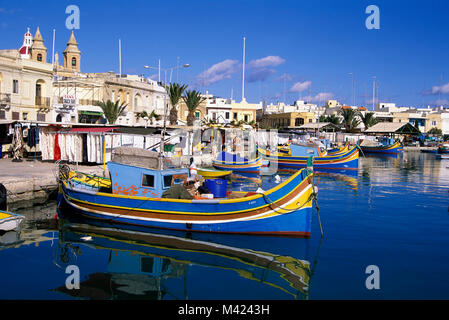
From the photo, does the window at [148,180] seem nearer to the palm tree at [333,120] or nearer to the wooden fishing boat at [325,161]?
the wooden fishing boat at [325,161]

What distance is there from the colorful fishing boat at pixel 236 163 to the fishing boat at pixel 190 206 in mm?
16735

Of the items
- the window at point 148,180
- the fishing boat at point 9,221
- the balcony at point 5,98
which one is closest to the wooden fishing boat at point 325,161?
the balcony at point 5,98

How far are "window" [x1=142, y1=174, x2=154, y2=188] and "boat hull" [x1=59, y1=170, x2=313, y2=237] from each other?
65cm

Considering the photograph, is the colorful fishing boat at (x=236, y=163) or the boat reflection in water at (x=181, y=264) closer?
the boat reflection in water at (x=181, y=264)

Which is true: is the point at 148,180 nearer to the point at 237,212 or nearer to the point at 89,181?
the point at 237,212

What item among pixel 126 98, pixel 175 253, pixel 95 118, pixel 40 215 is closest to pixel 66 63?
pixel 126 98

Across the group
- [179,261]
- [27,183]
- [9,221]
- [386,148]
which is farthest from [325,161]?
[9,221]

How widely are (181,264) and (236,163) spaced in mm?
21915

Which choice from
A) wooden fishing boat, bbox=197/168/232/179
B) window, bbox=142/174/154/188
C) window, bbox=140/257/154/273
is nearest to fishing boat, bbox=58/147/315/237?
window, bbox=142/174/154/188

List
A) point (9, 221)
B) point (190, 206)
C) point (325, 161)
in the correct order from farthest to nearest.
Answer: point (325, 161), point (190, 206), point (9, 221)

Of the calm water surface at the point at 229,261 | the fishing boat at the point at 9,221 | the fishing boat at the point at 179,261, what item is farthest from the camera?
the fishing boat at the point at 9,221

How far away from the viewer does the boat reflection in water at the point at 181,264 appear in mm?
9797

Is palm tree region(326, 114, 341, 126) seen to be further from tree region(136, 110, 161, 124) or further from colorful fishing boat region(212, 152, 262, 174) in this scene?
colorful fishing boat region(212, 152, 262, 174)

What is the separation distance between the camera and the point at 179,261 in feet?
38.9
